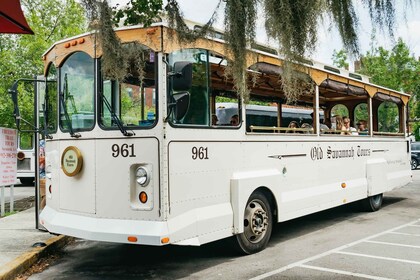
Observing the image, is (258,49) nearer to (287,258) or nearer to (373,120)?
(287,258)

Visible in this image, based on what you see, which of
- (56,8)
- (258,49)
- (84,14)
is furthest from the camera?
(56,8)

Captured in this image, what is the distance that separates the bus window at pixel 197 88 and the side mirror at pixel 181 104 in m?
0.07

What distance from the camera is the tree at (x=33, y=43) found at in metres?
16.8

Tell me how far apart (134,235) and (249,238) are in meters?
2.02

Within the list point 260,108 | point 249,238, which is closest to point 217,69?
point 249,238

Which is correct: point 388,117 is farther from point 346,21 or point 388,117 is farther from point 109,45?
point 109,45

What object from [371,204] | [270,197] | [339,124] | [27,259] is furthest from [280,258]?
[371,204]

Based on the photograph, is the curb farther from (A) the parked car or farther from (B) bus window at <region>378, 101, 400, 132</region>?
(A) the parked car

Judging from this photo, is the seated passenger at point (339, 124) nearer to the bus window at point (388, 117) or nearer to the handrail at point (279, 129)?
the bus window at point (388, 117)

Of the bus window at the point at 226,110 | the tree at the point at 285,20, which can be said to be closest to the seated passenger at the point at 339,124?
the bus window at the point at 226,110

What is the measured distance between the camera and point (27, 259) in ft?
20.6

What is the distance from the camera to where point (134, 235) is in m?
5.34

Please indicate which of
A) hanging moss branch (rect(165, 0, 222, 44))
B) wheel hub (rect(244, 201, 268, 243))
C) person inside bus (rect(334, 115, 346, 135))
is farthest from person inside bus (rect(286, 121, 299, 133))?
hanging moss branch (rect(165, 0, 222, 44))

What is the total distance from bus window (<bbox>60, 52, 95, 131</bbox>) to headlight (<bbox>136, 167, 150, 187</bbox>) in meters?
1.01
